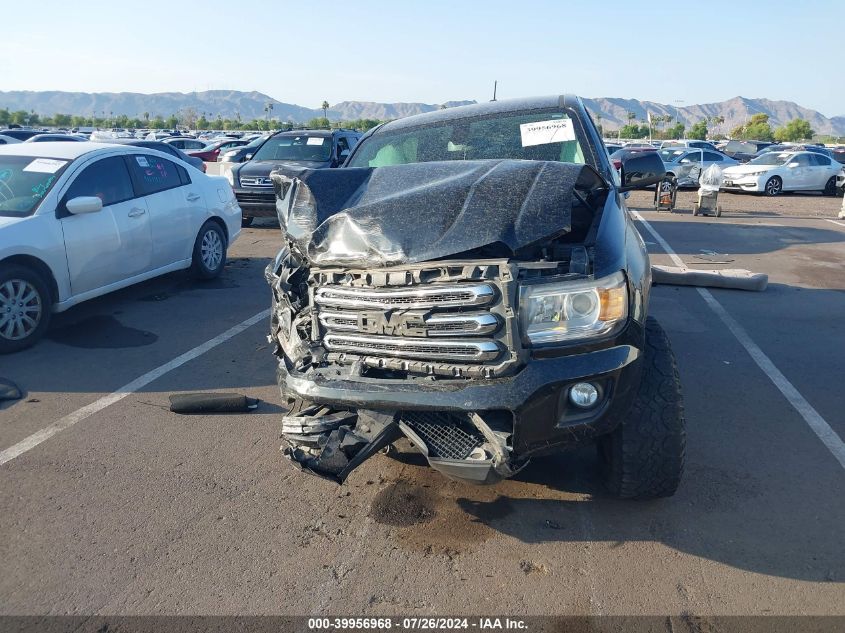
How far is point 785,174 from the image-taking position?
21.8m

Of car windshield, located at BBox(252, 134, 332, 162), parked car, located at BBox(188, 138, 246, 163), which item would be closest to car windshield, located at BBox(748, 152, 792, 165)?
car windshield, located at BBox(252, 134, 332, 162)

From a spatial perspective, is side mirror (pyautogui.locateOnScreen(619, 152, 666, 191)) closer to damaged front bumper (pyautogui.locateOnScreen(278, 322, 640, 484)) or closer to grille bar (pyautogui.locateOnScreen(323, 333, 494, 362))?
damaged front bumper (pyautogui.locateOnScreen(278, 322, 640, 484))

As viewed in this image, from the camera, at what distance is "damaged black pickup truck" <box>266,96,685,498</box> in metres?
3.03

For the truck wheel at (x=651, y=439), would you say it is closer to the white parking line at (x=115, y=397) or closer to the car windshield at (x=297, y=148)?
the white parking line at (x=115, y=397)

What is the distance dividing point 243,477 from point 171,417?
A: 110cm

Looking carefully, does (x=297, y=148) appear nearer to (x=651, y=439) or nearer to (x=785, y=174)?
(x=651, y=439)

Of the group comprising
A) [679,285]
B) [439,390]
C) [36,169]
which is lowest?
[679,285]

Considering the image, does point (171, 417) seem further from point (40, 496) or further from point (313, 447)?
point (313, 447)

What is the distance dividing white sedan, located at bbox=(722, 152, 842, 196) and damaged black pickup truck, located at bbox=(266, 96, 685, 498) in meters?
20.4

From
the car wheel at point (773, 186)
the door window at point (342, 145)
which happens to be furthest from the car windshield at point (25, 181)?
the car wheel at point (773, 186)

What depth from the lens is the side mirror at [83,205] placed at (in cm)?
644

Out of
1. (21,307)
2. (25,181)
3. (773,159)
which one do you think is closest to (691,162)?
(773,159)

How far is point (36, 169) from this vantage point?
676cm

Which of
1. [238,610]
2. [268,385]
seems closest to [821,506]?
[238,610]
